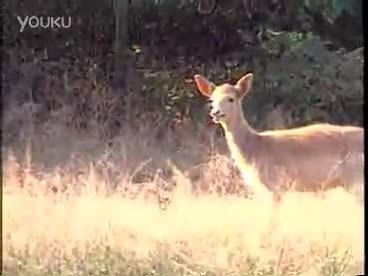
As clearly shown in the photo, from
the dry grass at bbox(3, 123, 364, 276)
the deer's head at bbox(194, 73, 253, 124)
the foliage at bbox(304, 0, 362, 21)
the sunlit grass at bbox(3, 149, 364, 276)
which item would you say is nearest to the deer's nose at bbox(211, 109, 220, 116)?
the deer's head at bbox(194, 73, 253, 124)

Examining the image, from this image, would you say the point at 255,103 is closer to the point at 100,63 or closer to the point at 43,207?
the point at 100,63

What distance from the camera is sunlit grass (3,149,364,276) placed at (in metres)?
2.55

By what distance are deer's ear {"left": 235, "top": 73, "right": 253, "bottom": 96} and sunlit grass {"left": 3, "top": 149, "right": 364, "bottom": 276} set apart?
12.3 inches

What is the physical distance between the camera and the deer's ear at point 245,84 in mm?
2584

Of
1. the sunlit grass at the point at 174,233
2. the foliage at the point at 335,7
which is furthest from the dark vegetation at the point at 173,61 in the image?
the sunlit grass at the point at 174,233

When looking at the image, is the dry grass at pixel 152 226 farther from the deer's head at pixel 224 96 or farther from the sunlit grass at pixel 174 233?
the deer's head at pixel 224 96

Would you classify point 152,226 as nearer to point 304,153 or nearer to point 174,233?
point 174,233

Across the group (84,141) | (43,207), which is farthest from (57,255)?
(84,141)

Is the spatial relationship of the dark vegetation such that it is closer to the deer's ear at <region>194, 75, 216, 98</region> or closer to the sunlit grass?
the deer's ear at <region>194, 75, 216, 98</region>

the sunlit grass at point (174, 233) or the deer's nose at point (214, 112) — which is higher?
the deer's nose at point (214, 112)

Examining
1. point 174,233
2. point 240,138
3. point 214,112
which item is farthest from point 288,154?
point 174,233

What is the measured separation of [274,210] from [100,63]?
0.66m
